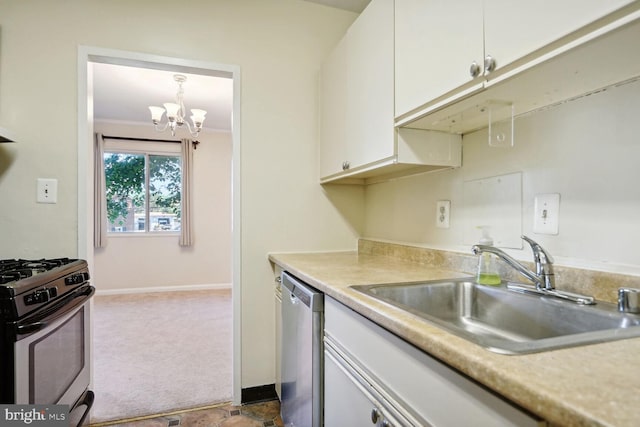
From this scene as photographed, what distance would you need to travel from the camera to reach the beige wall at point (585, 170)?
3.05ft

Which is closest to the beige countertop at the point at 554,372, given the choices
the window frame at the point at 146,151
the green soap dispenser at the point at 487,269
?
the green soap dispenser at the point at 487,269

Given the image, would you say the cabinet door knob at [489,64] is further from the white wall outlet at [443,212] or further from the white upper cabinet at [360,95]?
the white wall outlet at [443,212]

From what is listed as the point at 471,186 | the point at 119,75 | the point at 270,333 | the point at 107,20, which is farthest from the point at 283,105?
the point at 119,75

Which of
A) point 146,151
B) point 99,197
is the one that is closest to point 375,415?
point 99,197

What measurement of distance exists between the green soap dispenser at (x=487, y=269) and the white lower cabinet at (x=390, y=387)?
521 millimetres

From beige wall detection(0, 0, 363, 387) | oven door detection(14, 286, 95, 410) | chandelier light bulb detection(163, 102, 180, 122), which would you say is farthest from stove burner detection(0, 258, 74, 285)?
chandelier light bulb detection(163, 102, 180, 122)

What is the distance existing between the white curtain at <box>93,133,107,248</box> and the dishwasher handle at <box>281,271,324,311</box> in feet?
13.3

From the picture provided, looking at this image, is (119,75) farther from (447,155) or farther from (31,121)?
(447,155)

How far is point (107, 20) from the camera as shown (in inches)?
72.1

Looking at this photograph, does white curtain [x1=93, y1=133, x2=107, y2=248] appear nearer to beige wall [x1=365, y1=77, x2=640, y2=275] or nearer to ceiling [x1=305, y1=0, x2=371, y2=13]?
ceiling [x1=305, y1=0, x2=371, y2=13]

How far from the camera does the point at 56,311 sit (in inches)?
50.2

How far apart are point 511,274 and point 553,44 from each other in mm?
792

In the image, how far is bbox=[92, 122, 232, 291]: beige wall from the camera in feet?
15.8

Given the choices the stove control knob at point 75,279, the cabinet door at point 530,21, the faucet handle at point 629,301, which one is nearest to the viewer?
the cabinet door at point 530,21
